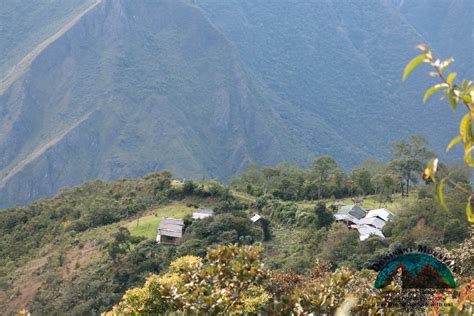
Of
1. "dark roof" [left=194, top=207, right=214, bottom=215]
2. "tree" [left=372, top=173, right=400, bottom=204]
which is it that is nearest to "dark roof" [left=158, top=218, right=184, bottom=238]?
"dark roof" [left=194, top=207, right=214, bottom=215]

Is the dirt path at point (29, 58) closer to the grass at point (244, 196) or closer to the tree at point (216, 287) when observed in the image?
the grass at point (244, 196)

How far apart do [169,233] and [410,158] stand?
22980 millimetres

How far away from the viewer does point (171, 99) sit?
146 metres

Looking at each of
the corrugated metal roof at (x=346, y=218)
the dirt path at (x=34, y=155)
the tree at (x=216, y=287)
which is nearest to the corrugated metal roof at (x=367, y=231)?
the corrugated metal roof at (x=346, y=218)

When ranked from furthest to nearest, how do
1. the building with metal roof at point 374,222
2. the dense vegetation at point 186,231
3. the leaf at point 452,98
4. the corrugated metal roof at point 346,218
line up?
the corrugated metal roof at point 346,218
the building with metal roof at point 374,222
the dense vegetation at point 186,231
the leaf at point 452,98

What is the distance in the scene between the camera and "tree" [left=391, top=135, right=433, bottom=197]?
56.3 m

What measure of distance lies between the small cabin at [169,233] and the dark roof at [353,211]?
1070cm

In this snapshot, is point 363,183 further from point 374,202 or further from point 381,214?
point 381,214

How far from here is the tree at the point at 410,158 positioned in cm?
5628

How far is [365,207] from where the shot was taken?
5091cm

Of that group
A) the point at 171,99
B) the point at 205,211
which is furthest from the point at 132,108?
the point at 205,211

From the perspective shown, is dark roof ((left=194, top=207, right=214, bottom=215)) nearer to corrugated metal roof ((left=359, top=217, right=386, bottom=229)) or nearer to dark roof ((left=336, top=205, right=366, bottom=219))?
dark roof ((left=336, top=205, right=366, bottom=219))

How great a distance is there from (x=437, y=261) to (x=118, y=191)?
52.6m

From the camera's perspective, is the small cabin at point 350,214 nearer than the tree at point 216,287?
No
